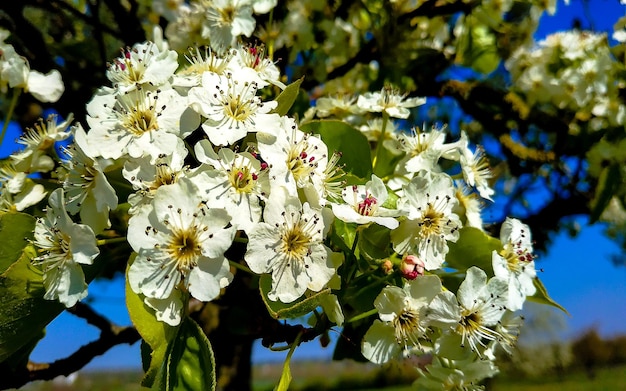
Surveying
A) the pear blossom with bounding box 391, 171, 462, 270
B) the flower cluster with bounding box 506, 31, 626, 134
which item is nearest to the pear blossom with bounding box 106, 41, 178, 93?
the pear blossom with bounding box 391, 171, 462, 270

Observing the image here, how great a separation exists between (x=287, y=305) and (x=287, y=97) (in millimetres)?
364

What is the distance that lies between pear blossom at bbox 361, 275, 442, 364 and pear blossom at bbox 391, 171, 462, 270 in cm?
4

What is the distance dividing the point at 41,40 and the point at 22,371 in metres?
1.19

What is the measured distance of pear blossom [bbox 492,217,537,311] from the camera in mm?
942

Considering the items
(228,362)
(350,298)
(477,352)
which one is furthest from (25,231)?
(228,362)

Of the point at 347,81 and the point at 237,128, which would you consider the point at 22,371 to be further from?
the point at 347,81

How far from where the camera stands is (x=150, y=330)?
2.59 feet

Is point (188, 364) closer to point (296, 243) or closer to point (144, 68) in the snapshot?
point (296, 243)

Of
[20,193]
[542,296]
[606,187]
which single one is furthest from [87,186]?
[606,187]

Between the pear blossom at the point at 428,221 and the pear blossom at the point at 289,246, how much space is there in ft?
0.49

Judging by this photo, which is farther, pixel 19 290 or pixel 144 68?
pixel 144 68

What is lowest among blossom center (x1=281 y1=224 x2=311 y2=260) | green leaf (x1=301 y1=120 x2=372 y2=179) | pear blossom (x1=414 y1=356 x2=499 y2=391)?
pear blossom (x1=414 y1=356 x2=499 y2=391)

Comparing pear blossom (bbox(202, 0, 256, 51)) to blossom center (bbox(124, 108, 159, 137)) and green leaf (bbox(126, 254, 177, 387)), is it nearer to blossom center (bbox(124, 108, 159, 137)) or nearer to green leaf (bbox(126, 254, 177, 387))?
blossom center (bbox(124, 108, 159, 137))

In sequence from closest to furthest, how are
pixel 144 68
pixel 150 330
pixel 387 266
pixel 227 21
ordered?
1. pixel 150 330
2. pixel 387 266
3. pixel 144 68
4. pixel 227 21
